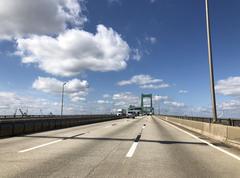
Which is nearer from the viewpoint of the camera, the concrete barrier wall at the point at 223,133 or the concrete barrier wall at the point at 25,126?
the concrete barrier wall at the point at 223,133

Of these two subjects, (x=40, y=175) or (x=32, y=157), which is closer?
(x=40, y=175)

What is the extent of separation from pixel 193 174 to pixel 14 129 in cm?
1596

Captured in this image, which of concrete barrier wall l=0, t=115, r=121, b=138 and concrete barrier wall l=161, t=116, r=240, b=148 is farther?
concrete barrier wall l=0, t=115, r=121, b=138

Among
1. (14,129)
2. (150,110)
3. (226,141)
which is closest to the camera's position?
(226,141)

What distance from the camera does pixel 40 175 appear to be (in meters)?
6.78

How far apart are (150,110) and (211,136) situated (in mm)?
162271

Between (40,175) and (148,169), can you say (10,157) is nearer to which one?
(40,175)

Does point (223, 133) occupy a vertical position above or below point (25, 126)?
below

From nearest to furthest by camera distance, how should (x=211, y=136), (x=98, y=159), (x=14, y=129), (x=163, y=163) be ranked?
(x=163, y=163) < (x=98, y=159) < (x=211, y=136) < (x=14, y=129)

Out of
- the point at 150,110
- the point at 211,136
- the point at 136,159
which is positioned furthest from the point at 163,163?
A: the point at 150,110

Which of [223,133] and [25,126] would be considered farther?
[25,126]

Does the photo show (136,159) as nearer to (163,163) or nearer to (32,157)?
(163,163)

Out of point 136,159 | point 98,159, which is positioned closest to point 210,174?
point 136,159

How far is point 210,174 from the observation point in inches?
279
